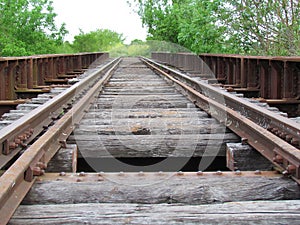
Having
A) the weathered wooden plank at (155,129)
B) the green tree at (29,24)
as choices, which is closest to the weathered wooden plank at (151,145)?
the weathered wooden plank at (155,129)

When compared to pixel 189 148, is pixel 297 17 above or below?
above

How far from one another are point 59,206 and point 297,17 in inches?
433

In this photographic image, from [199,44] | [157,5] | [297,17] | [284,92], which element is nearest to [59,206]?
[284,92]

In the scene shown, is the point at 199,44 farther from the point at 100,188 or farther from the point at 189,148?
the point at 100,188

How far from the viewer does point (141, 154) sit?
3219mm

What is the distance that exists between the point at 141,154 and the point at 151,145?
12 cm

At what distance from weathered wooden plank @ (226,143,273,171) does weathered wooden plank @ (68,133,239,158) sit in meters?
0.26

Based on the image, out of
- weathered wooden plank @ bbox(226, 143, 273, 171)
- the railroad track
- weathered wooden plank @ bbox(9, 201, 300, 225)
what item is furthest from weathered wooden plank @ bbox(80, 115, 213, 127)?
weathered wooden plank @ bbox(9, 201, 300, 225)

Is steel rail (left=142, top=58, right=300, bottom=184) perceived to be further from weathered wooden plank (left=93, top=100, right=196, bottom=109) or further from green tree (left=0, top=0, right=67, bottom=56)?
green tree (left=0, top=0, right=67, bottom=56)

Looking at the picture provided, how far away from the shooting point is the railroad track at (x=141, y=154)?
2072 mm

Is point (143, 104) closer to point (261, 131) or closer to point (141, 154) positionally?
point (141, 154)

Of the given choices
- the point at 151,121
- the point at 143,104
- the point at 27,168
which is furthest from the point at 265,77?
the point at 27,168

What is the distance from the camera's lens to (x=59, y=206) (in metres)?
1.92

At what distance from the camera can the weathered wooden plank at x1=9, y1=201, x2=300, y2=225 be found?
1.74m
